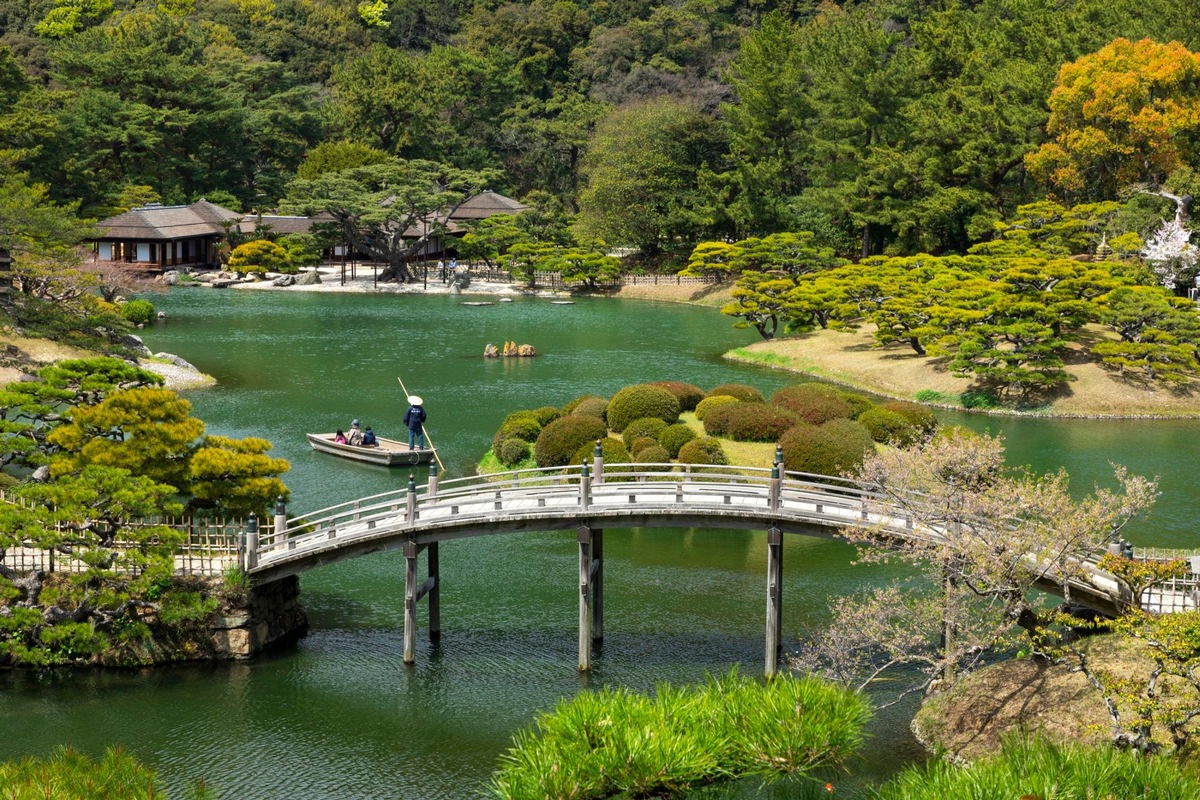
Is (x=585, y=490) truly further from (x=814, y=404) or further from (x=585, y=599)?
(x=814, y=404)

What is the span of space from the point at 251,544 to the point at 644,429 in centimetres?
1475

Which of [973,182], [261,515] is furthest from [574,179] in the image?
[261,515]

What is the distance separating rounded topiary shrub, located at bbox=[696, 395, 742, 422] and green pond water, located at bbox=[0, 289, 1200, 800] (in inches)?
214

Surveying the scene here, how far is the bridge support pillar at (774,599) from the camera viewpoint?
25.0 meters

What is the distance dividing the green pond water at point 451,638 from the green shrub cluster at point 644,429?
3577 millimetres

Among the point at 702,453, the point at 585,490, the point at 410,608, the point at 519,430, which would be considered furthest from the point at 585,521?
the point at 519,430

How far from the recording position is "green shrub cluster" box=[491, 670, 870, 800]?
16.6m

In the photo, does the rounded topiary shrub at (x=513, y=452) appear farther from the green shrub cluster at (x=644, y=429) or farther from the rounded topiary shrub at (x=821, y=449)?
the rounded topiary shrub at (x=821, y=449)

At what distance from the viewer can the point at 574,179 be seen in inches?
4136

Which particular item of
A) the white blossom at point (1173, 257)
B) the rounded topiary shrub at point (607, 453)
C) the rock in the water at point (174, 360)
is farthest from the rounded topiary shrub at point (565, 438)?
the white blossom at point (1173, 257)

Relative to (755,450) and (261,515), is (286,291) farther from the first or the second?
(261,515)

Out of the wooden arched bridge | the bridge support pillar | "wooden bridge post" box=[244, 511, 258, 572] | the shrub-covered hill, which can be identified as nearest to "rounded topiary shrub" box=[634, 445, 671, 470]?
the shrub-covered hill

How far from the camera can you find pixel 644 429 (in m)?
38.2

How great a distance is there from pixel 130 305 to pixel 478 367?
1899 cm
